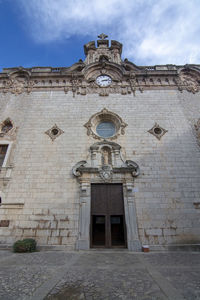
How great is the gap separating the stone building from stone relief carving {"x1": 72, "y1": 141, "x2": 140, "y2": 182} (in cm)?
6

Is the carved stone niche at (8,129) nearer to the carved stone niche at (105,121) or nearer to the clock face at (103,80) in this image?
the carved stone niche at (105,121)

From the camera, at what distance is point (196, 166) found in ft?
27.4

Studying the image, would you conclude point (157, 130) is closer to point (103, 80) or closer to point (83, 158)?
point (83, 158)

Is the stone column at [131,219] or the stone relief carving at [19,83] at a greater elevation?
the stone relief carving at [19,83]

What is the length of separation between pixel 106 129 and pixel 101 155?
225 cm

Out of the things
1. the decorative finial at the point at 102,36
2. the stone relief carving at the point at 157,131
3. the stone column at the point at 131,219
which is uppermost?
the decorative finial at the point at 102,36

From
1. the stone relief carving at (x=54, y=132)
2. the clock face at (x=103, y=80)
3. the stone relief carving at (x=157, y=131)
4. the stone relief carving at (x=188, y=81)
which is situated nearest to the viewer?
the stone relief carving at (x=157, y=131)

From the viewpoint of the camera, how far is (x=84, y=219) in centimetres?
709

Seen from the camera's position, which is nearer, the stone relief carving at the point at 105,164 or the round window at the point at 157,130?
the stone relief carving at the point at 105,164

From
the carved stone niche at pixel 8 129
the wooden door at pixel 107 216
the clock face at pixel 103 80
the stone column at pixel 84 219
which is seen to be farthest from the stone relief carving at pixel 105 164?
the clock face at pixel 103 80

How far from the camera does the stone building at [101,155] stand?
7.05m

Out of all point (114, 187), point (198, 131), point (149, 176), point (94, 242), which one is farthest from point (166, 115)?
point (94, 242)

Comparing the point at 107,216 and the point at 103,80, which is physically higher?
the point at 103,80

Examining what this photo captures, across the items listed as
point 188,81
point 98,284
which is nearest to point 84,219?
point 98,284
